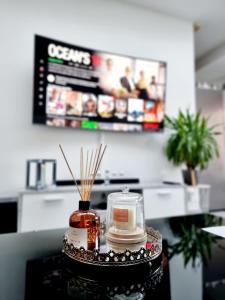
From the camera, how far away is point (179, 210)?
265cm

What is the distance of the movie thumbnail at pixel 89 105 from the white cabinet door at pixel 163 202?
1039mm

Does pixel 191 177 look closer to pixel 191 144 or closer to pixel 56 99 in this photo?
pixel 191 144

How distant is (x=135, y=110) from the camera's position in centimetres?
291

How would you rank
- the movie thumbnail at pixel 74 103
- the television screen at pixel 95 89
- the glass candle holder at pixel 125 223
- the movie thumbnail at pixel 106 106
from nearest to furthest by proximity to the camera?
the glass candle holder at pixel 125 223 < the television screen at pixel 95 89 < the movie thumbnail at pixel 74 103 < the movie thumbnail at pixel 106 106

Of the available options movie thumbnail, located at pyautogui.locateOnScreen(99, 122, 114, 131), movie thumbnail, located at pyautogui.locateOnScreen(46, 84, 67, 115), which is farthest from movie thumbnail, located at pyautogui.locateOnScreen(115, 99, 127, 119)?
movie thumbnail, located at pyautogui.locateOnScreen(46, 84, 67, 115)

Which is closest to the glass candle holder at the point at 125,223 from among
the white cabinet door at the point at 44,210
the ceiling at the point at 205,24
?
the white cabinet door at the point at 44,210

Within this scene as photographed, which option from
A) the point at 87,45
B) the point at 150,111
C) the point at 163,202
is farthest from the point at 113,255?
the point at 87,45

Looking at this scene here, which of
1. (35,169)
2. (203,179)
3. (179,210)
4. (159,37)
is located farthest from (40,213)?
(203,179)

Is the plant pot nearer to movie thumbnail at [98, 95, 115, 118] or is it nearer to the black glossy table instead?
movie thumbnail at [98, 95, 115, 118]

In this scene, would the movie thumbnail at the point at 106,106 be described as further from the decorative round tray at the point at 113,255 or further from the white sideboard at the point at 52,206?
the decorative round tray at the point at 113,255

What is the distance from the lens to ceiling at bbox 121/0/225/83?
3.18m

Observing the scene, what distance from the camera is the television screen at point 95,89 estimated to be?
2455mm

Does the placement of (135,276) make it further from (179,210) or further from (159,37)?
(159,37)

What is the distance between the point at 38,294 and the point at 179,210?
236cm
